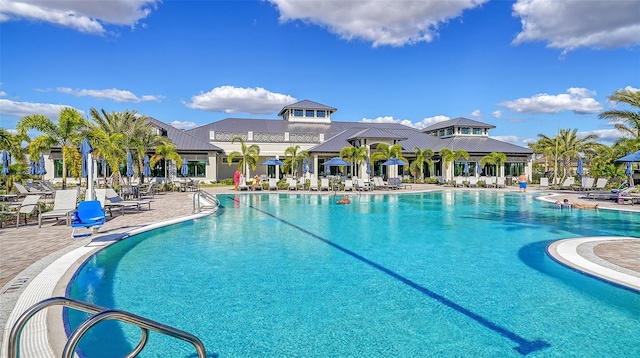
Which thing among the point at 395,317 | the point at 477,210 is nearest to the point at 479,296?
the point at 395,317

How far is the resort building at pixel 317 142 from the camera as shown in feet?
120

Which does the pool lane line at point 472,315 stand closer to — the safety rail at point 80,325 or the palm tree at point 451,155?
the safety rail at point 80,325

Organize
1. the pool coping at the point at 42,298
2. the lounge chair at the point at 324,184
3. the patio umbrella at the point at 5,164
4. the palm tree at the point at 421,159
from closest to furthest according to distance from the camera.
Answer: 1. the pool coping at the point at 42,298
2. the patio umbrella at the point at 5,164
3. the lounge chair at the point at 324,184
4. the palm tree at the point at 421,159

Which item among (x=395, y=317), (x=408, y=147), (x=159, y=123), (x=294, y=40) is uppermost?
(x=294, y=40)

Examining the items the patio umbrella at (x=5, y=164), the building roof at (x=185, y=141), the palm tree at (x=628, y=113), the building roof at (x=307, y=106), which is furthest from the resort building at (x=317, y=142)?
the patio umbrella at (x=5, y=164)

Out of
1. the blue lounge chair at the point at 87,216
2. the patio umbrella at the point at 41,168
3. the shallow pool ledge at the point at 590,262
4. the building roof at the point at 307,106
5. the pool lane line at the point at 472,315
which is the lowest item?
the pool lane line at the point at 472,315

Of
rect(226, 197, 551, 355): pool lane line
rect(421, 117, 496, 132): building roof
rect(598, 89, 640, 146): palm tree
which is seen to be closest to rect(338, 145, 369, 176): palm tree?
rect(421, 117, 496, 132): building roof

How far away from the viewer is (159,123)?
40.0 meters

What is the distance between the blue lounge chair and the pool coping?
1.34ft

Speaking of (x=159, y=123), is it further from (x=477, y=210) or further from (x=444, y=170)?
(x=477, y=210)

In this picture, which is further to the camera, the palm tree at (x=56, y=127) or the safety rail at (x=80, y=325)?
the palm tree at (x=56, y=127)

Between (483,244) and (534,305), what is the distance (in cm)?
420

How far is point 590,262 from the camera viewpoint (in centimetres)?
677

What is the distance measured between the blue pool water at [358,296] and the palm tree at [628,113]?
16212mm
